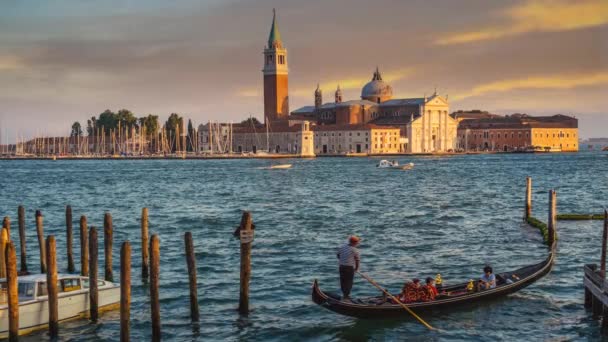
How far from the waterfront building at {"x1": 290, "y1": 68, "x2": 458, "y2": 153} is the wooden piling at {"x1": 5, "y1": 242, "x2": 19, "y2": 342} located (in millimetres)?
114383

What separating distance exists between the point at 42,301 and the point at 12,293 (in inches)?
52.9

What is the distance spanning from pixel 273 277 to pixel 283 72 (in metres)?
118

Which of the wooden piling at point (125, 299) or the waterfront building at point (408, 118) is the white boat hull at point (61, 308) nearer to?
the wooden piling at point (125, 299)

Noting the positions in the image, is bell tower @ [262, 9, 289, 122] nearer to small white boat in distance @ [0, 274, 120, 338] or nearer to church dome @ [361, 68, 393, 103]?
church dome @ [361, 68, 393, 103]

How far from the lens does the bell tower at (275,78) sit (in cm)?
13250

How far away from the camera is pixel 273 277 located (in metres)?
17.5

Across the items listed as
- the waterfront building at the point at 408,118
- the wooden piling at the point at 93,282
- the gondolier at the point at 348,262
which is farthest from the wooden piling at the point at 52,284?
the waterfront building at the point at 408,118

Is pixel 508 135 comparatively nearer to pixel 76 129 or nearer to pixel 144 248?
pixel 76 129

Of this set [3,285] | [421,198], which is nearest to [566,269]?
[3,285]

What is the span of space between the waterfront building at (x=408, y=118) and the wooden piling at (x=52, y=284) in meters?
114

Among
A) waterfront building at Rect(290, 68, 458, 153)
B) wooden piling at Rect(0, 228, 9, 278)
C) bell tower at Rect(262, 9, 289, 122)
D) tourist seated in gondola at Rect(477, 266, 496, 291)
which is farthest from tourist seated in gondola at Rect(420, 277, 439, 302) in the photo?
bell tower at Rect(262, 9, 289, 122)

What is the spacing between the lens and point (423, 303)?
13.5 metres

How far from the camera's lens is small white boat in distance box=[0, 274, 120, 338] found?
489 inches

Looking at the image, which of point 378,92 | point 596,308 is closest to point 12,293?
point 596,308
